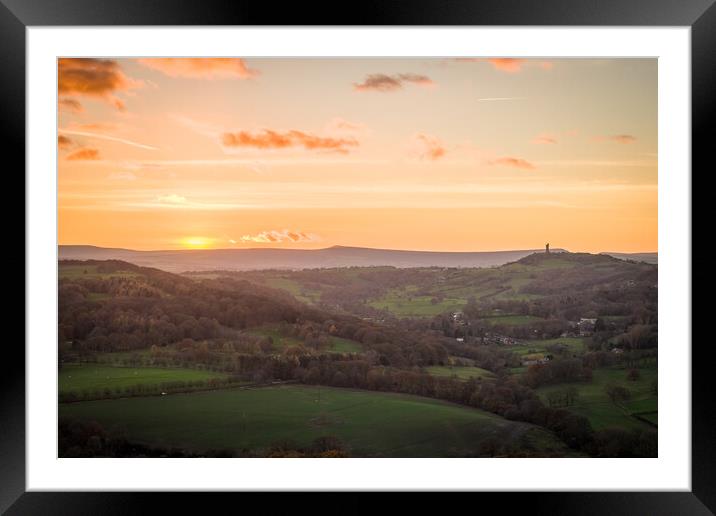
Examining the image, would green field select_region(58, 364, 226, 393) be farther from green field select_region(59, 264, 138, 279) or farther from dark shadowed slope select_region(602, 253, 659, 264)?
dark shadowed slope select_region(602, 253, 659, 264)

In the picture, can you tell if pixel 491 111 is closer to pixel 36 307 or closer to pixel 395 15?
pixel 395 15

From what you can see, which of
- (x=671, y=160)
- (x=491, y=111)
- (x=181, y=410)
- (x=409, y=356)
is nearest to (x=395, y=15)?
(x=671, y=160)

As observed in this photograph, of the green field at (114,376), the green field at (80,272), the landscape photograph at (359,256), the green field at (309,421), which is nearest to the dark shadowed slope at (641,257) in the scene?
the landscape photograph at (359,256)

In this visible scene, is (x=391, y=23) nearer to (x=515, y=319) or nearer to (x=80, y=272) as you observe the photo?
(x=515, y=319)

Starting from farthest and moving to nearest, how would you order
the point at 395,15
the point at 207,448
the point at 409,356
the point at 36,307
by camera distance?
the point at 409,356
the point at 207,448
the point at 36,307
the point at 395,15

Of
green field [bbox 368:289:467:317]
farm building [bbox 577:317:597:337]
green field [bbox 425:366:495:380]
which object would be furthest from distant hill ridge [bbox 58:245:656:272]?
green field [bbox 425:366:495:380]

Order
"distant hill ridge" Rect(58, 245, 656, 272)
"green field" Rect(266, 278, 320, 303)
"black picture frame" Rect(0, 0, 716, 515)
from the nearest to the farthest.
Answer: "black picture frame" Rect(0, 0, 716, 515), "distant hill ridge" Rect(58, 245, 656, 272), "green field" Rect(266, 278, 320, 303)
